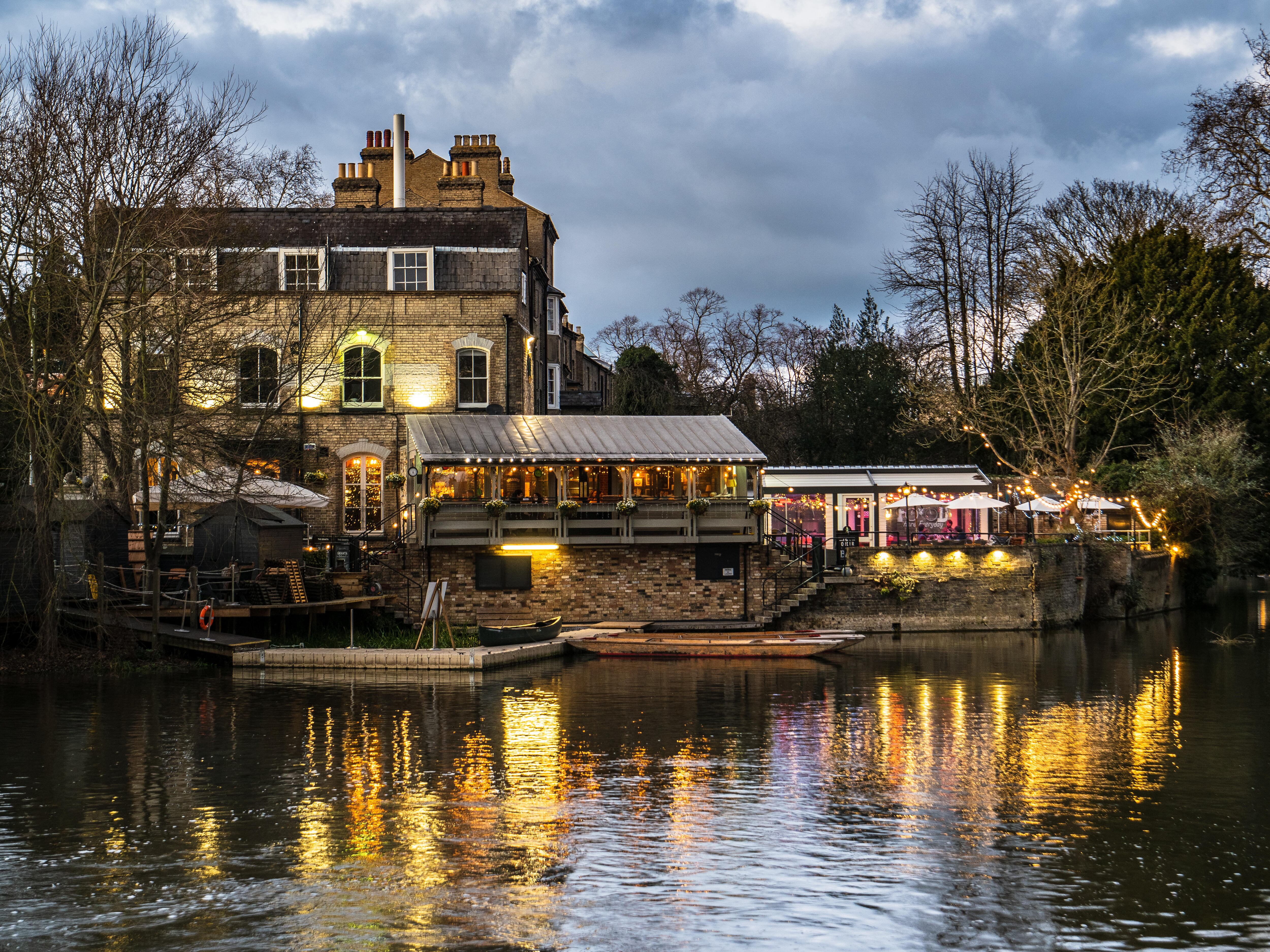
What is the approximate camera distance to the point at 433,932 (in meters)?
9.34

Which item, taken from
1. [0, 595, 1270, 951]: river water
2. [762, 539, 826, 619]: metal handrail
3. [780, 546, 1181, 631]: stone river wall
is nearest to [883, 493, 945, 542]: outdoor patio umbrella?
[780, 546, 1181, 631]: stone river wall

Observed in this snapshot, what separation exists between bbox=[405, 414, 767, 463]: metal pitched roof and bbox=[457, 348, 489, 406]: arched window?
0.89m

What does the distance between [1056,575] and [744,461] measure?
10.3m

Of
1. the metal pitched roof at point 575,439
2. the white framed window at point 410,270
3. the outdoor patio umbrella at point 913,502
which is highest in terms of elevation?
the white framed window at point 410,270

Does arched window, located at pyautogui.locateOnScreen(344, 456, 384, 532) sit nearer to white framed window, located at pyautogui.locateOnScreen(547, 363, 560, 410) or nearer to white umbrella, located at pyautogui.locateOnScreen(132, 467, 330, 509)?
white umbrella, located at pyautogui.locateOnScreen(132, 467, 330, 509)

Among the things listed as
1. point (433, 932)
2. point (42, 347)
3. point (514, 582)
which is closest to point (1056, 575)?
point (514, 582)

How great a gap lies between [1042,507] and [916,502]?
13.5 ft

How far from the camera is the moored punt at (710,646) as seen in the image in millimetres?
27594

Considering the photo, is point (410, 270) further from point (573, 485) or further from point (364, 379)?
point (573, 485)

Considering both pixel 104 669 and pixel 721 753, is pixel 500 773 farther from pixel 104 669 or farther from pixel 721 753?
pixel 104 669

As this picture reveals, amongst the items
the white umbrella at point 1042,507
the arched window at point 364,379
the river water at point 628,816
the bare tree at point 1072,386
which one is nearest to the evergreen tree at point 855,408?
the bare tree at point 1072,386

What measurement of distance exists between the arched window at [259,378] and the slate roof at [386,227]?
14.0 ft

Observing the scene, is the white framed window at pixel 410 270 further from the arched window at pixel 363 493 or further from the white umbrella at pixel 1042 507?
the white umbrella at pixel 1042 507

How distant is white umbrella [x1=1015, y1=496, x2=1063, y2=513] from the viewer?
123ft
